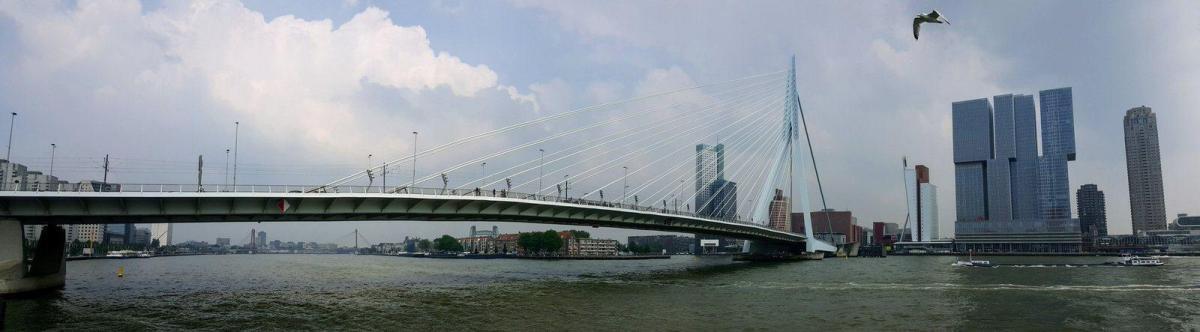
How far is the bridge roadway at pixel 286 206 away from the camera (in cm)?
3797

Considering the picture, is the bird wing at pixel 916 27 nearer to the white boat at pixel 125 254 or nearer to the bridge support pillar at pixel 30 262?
the bridge support pillar at pixel 30 262

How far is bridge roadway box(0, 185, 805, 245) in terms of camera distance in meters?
38.0

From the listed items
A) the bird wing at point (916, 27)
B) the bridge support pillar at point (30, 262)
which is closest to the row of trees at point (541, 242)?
the bridge support pillar at point (30, 262)

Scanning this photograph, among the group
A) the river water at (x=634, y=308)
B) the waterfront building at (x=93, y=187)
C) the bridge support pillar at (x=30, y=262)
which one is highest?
the waterfront building at (x=93, y=187)

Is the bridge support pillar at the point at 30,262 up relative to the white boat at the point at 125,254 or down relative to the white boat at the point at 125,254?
up

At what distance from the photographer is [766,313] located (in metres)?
32.8

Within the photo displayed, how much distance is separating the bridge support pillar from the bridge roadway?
45.4 inches

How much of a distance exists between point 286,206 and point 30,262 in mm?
16335

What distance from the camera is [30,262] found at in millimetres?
42531

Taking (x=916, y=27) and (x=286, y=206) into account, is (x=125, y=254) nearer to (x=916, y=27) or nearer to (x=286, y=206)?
(x=286, y=206)

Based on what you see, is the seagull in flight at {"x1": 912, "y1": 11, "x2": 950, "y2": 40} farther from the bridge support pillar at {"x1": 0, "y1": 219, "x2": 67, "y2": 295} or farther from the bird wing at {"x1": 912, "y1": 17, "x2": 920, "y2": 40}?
the bridge support pillar at {"x1": 0, "y1": 219, "x2": 67, "y2": 295}

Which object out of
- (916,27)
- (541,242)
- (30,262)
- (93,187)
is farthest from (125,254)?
(916,27)

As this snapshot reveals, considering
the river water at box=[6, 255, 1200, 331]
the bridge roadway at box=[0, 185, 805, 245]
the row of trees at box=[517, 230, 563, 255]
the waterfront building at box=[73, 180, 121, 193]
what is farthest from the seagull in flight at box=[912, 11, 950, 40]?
the row of trees at box=[517, 230, 563, 255]

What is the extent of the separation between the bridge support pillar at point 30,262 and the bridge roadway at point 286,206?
3.79ft
